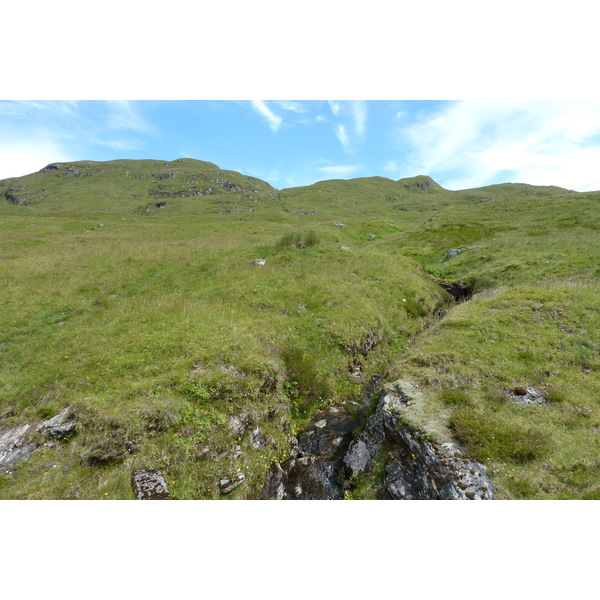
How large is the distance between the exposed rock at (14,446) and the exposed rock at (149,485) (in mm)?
4148

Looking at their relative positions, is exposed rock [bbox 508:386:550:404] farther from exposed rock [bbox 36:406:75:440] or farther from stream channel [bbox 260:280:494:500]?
exposed rock [bbox 36:406:75:440]

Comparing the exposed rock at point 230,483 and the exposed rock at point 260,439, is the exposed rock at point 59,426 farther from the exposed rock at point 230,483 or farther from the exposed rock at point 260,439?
the exposed rock at point 260,439

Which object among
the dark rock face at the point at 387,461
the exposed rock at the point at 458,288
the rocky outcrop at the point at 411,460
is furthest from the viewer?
→ the exposed rock at the point at 458,288

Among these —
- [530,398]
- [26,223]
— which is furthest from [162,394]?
[26,223]

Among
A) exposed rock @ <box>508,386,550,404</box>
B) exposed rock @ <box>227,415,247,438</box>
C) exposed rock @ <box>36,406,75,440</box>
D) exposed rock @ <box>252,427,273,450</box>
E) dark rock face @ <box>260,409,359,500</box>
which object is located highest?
exposed rock @ <box>508,386,550,404</box>

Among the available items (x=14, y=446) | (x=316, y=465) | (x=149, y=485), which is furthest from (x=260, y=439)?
(x=14, y=446)

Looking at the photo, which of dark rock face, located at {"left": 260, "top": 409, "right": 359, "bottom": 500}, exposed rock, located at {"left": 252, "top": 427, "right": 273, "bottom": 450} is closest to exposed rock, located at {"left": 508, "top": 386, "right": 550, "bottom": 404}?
dark rock face, located at {"left": 260, "top": 409, "right": 359, "bottom": 500}

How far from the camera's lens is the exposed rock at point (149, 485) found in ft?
28.2

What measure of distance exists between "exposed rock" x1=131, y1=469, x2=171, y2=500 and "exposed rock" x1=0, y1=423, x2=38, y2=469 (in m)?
4.15

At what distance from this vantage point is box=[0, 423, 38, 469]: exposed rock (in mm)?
9383

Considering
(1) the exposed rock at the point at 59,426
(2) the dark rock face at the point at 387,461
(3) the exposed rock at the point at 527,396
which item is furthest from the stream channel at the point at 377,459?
(1) the exposed rock at the point at 59,426

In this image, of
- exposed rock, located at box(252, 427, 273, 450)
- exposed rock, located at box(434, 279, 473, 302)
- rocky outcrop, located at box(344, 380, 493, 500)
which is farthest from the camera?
exposed rock, located at box(434, 279, 473, 302)

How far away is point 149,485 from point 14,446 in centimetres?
553

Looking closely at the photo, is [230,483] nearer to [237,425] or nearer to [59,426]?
[237,425]
